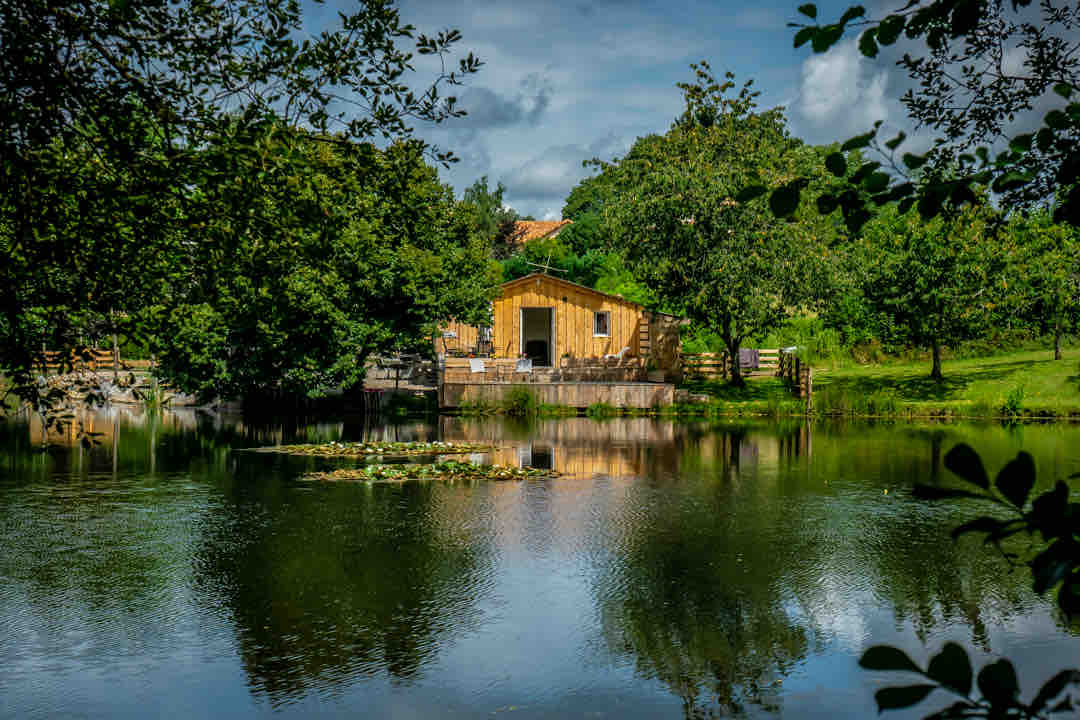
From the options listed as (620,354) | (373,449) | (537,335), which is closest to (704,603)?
(373,449)

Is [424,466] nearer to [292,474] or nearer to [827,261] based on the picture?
[292,474]

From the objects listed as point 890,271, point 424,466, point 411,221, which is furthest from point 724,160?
point 411,221

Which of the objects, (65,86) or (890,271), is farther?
(890,271)

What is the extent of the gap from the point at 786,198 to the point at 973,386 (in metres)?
39.8

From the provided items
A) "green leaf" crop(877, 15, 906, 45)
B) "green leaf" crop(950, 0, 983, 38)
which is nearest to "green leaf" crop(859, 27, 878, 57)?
"green leaf" crop(877, 15, 906, 45)

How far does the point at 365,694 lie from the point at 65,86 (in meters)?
4.40

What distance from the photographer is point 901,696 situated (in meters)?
1.90

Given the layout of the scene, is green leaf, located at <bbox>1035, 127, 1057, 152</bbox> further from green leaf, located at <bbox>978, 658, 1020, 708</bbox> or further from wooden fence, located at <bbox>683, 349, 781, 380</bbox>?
wooden fence, located at <bbox>683, 349, 781, 380</bbox>

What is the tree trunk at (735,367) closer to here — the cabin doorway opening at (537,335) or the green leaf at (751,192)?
the cabin doorway opening at (537,335)

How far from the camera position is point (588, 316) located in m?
45.5

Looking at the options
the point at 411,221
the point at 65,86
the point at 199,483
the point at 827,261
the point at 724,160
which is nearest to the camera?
the point at 65,86

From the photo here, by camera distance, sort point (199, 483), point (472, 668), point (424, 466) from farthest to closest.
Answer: point (424, 466) → point (199, 483) → point (472, 668)

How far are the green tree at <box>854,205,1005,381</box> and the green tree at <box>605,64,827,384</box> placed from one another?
3386mm

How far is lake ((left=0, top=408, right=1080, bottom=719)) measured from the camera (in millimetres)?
6770
